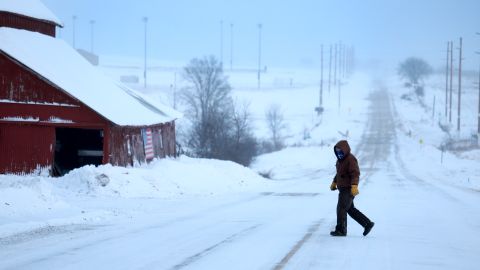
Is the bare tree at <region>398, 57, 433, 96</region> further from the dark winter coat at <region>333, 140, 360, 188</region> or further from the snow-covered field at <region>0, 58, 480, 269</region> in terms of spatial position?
the dark winter coat at <region>333, 140, 360, 188</region>

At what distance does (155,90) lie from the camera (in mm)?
107750

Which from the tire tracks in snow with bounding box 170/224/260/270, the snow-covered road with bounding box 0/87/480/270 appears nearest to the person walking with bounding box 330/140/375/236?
the snow-covered road with bounding box 0/87/480/270

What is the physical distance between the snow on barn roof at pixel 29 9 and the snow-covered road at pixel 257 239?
12.4 m

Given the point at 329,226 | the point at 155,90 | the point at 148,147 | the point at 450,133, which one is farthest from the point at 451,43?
the point at 329,226

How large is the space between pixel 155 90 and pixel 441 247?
97.5 metres

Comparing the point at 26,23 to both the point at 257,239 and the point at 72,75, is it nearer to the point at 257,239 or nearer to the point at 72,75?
the point at 72,75

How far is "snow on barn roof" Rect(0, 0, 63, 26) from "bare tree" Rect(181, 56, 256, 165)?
60.4 feet

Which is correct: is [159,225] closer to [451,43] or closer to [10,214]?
[10,214]

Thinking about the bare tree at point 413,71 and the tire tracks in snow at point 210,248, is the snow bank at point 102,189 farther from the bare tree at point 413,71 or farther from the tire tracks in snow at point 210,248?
the bare tree at point 413,71

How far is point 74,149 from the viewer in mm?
30938

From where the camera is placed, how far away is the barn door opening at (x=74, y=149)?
30.5m

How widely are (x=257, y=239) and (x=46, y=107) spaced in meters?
15.5

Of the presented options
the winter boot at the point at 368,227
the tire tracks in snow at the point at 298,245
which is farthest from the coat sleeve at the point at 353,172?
the tire tracks in snow at the point at 298,245

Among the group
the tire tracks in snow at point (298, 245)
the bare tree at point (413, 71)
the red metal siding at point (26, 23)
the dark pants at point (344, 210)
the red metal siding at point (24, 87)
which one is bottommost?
the tire tracks in snow at point (298, 245)
